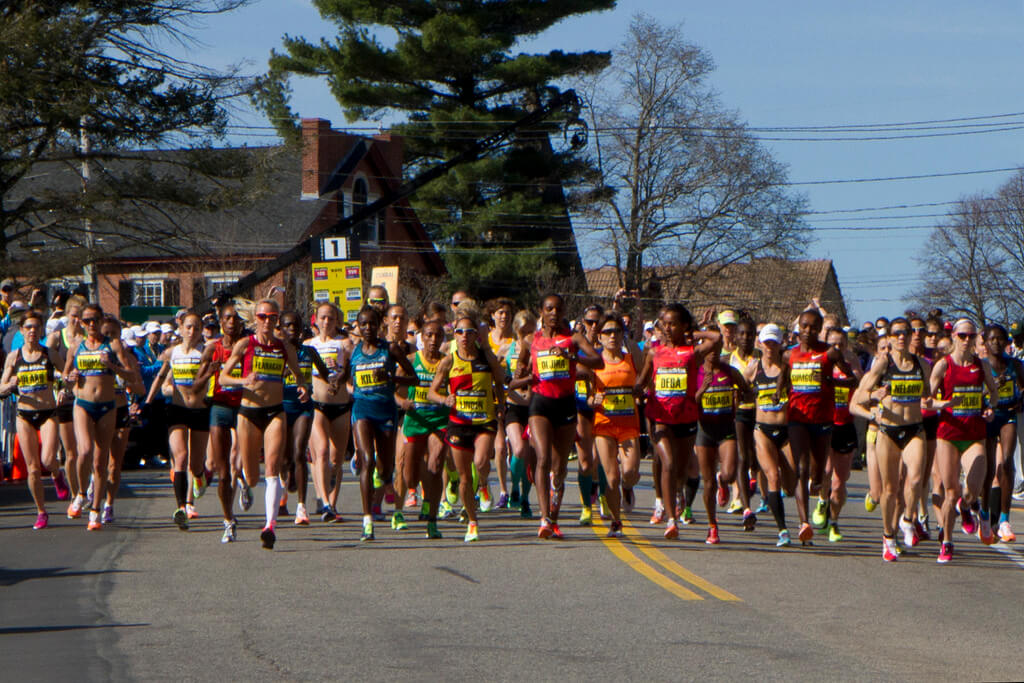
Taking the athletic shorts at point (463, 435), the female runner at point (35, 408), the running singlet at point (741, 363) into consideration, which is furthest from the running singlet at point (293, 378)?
the running singlet at point (741, 363)

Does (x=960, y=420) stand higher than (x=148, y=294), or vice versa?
(x=148, y=294)

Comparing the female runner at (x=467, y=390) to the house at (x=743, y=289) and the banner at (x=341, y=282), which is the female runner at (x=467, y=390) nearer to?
the banner at (x=341, y=282)

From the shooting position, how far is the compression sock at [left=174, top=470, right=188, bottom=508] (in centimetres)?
1355

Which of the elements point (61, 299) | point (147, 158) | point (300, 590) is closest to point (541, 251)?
point (147, 158)

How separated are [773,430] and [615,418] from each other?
1.32m

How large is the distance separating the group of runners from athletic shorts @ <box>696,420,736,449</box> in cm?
1

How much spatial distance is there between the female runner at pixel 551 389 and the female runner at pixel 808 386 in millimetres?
1671

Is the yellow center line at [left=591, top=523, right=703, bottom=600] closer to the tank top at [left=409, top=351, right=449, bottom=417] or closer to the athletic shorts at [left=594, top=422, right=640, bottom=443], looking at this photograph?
the athletic shorts at [left=594, top=422, right=640, bottom=443]

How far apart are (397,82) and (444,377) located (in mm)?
37292

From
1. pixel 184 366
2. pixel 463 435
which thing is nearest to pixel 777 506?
pixel 463 435

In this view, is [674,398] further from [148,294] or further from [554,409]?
[148,294]

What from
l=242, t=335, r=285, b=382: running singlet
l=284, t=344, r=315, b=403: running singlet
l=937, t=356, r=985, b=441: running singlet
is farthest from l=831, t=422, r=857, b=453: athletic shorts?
l=242, t=335, r=285, b=382: running singlet

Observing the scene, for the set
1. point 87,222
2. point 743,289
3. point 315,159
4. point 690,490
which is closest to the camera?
point 690,490

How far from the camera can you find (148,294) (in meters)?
50.5
